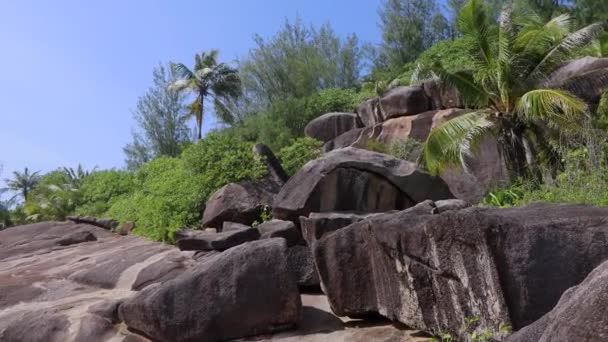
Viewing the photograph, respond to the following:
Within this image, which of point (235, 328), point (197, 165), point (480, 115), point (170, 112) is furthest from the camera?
point (170, 112)

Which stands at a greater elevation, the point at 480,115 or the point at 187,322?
the point at 480,115

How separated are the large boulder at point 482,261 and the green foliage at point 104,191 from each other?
17.0 m

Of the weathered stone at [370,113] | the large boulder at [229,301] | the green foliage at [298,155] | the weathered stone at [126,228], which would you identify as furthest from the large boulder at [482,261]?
the weathered stone at [370,113]

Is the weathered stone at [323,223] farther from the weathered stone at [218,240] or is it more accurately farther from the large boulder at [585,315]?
the large boulder at [585,315]

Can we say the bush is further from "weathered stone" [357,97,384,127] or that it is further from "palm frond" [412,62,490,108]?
"weathered stone" [357,97,384,127]

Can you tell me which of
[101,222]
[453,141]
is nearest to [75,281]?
[101,222]

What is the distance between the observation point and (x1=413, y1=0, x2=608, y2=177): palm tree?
1280 cm

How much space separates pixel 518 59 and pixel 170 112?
24.7m

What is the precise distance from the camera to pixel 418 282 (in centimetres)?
599

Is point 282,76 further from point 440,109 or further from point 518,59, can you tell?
point 518,59

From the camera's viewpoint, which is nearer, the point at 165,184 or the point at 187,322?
the point at 187,322

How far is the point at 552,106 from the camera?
39.7 feet

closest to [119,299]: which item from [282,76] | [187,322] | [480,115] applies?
[187,322]

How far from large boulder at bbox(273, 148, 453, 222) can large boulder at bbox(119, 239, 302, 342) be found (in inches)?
113
